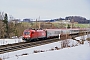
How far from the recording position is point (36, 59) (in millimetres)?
3383

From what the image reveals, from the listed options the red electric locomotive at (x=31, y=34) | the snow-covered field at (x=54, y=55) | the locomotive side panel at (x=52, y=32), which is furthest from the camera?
the locomotive side panel at (x=52, y=32)

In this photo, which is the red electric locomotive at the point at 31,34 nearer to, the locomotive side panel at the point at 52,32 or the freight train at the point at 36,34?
the freight train at the point at 36,34

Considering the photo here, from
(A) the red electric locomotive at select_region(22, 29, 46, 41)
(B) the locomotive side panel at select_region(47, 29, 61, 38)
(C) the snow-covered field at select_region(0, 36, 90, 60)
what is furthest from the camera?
(B) the locomotive side panel at select_region(47, 29, 61, 38)

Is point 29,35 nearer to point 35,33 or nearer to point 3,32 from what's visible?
point 35,33

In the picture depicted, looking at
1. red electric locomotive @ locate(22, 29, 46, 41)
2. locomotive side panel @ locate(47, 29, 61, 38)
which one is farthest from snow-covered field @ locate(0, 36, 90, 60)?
locomotive side panel @ locate(47, 29, 61, 38)

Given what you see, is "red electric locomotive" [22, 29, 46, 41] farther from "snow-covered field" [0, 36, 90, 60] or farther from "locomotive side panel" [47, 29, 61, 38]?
"snow-covered field" [0, 36, 90, 60]

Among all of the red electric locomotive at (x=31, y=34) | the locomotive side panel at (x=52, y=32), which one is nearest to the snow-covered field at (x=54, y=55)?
the red electric locomotive at (x=31, y=34)

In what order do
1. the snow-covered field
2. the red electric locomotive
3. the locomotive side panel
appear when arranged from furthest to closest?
the locomotive side panel, the red electric locomotive, the snow-covered field

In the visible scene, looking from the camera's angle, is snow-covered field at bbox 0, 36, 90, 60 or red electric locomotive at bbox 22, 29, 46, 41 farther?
red electric locomotive at bbox 22, 29, 46, 41

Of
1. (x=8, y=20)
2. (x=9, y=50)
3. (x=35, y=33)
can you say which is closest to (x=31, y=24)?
(x=8, y=20)

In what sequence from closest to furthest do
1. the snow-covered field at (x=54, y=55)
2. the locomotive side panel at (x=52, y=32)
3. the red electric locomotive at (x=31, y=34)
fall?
1. the snow-covered field at (x=54, y=55)
2. the red electric locomotive at (x=31, y=34)
3. the locomotive side panel at (x=52, y=32)

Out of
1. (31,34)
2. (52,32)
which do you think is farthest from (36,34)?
(52,32)

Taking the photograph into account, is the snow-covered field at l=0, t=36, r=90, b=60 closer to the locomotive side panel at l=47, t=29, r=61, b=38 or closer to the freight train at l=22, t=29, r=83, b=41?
the freight train at l=22, t=29, r=83, b=41

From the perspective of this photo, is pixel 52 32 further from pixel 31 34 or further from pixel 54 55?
pixel 54 55
